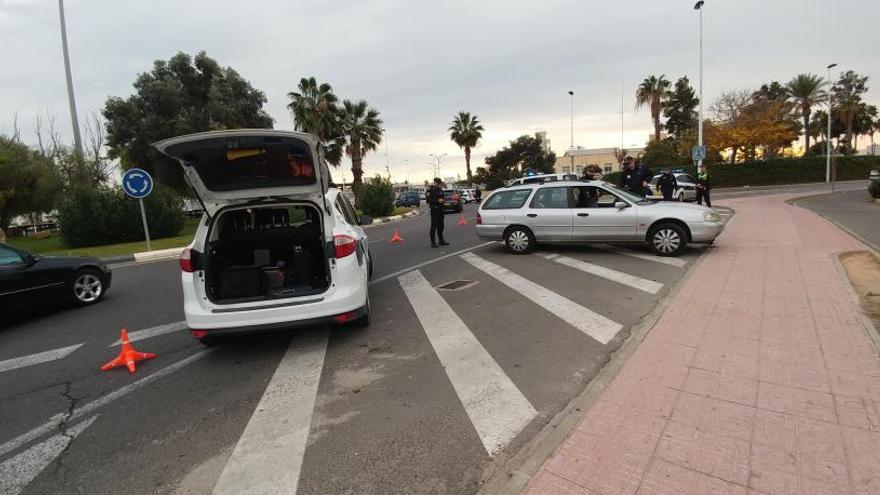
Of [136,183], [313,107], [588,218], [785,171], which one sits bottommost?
[588,218]

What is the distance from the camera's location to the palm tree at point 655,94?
172 ft

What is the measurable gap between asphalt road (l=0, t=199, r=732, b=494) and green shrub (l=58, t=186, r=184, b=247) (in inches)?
642

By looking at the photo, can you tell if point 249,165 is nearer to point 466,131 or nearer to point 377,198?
point 377,198

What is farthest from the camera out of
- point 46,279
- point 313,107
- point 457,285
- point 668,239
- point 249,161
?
point 313,107

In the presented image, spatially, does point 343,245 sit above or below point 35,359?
above

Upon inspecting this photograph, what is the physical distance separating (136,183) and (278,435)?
46.1 ft

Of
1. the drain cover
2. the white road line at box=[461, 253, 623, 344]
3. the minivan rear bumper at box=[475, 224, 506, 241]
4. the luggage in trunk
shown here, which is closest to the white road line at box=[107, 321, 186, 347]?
the luggage in trunk

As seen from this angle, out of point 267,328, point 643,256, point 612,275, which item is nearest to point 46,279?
point 267,328

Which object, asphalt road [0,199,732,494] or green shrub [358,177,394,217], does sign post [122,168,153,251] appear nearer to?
asphalt road [0,199,732,494]

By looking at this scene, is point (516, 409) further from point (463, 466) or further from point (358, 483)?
point (358, 483)

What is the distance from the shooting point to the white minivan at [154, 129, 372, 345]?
4919mm

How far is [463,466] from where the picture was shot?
2.96 metres

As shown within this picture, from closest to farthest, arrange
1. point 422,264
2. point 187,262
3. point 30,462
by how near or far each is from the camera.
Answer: point 30,462
point 187,262
point 422,264

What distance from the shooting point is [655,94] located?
5275cm
